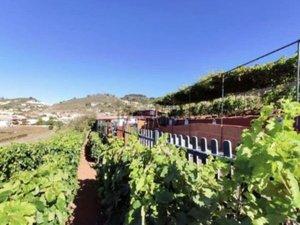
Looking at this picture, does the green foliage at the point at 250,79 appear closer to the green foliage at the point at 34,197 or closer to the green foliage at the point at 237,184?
the green foliage at the point at 34,197

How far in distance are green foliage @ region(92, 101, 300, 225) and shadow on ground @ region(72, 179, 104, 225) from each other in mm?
4657

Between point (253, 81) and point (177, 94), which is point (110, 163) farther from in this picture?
point (177, 94)

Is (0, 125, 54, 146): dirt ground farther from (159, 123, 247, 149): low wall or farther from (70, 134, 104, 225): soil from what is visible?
(159, 123, 247, 149): low wall

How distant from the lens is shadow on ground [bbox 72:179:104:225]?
8.74m

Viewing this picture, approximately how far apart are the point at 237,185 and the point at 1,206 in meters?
1.33

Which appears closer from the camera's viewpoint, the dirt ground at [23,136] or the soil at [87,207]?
the soil at [87,207]

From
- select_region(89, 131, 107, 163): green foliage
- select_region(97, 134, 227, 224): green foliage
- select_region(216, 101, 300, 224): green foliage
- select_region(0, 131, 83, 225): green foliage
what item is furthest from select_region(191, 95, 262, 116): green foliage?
select_region(216, 101, 300, 224): green foliage

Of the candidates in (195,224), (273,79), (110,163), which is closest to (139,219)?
(195,224)

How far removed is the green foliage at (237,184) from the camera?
162 cm

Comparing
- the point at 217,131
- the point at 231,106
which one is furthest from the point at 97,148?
the point at 217,131

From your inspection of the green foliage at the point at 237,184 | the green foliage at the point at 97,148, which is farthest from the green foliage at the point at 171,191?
the green foliage at the point at 97,148

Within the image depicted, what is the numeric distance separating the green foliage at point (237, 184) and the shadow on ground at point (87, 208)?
15.3 ft

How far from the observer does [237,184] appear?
7.26ft

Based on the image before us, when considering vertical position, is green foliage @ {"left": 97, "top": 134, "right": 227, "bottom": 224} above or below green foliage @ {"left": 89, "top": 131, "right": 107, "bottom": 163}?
above
